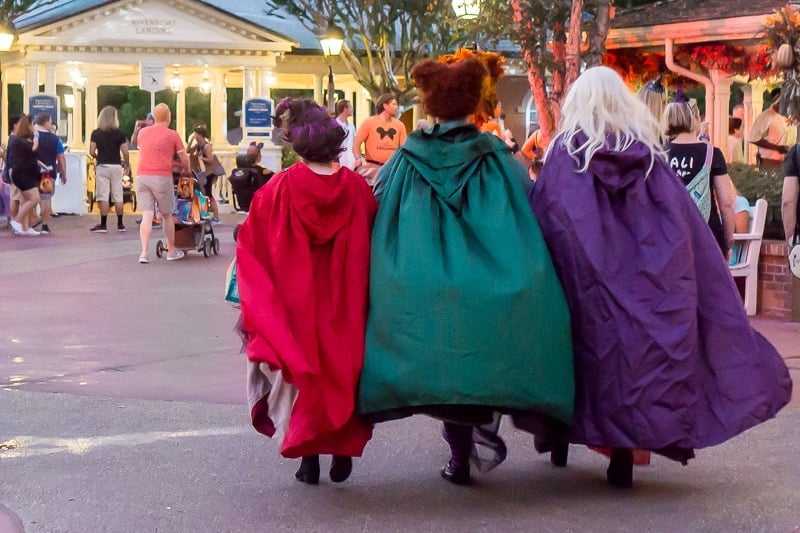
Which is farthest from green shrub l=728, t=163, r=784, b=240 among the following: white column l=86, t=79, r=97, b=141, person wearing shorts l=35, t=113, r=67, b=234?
white column l=86, t=79, r=97, b=141

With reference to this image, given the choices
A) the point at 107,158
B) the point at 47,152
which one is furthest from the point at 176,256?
the point at 107,158

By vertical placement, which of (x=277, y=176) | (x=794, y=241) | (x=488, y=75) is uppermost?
(x=488, y=75)

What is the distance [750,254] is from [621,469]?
18.6 feet

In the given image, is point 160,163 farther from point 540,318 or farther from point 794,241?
point 540,318

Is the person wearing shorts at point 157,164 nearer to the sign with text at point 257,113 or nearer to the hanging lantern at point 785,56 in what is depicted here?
the hanging lantern at point 785,56

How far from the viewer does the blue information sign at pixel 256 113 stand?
88.0 ft

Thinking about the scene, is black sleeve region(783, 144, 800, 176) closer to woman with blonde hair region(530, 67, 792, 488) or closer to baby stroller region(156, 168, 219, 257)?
woman with blonde hair region(530, 67, 792, 488)

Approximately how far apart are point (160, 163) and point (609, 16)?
21.8 ft

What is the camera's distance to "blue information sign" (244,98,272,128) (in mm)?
26812

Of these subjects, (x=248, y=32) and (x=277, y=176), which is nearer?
(x=277, y=176)

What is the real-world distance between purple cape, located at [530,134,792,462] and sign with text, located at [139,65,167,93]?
71.9 feet

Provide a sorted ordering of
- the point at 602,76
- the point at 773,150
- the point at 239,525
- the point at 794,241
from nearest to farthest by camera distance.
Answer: the point at 239,525 → the point at 602,76 → the point at 794,241 → the point at 773,150

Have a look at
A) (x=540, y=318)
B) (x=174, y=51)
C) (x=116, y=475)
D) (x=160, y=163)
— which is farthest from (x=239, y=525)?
(x=174, y=51)

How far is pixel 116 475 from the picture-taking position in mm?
5914
